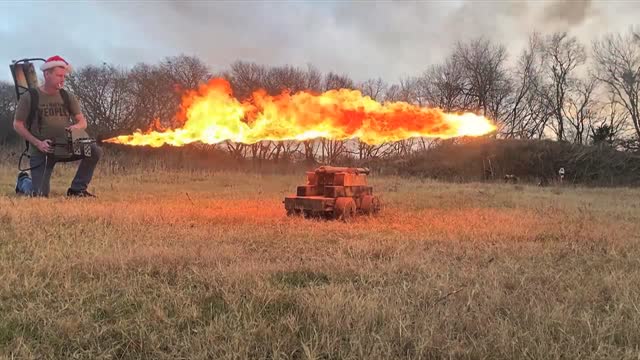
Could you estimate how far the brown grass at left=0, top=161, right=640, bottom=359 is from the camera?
10.4ft

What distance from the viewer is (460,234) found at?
7.42 meters

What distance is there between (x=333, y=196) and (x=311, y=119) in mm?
2202

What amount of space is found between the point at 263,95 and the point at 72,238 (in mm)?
6463

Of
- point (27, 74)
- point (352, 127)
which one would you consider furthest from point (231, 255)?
point (27, 74)

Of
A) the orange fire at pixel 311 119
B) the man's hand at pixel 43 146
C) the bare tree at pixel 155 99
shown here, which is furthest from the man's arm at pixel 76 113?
the bare tree at pixel 155 99

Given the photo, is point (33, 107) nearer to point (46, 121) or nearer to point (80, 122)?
point (46, 121)

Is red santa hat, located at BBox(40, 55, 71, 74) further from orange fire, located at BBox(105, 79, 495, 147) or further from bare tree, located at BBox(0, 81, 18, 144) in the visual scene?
bare tree, located at BBox(0, 81, 18, 144)

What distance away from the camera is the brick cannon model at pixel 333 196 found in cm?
954

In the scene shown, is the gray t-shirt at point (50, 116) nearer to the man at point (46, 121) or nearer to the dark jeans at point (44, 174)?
the man at point (46, 121)

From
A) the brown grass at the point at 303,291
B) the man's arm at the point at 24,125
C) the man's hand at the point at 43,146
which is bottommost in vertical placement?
the brown grass at the point at 303,291

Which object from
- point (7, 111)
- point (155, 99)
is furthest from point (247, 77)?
point (7, 111)

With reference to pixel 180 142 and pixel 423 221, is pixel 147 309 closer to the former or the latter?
pixel 423 221

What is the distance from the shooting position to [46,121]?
10469 millimetres

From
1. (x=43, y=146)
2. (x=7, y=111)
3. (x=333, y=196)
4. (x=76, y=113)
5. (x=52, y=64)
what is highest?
(x=7, y=111)
